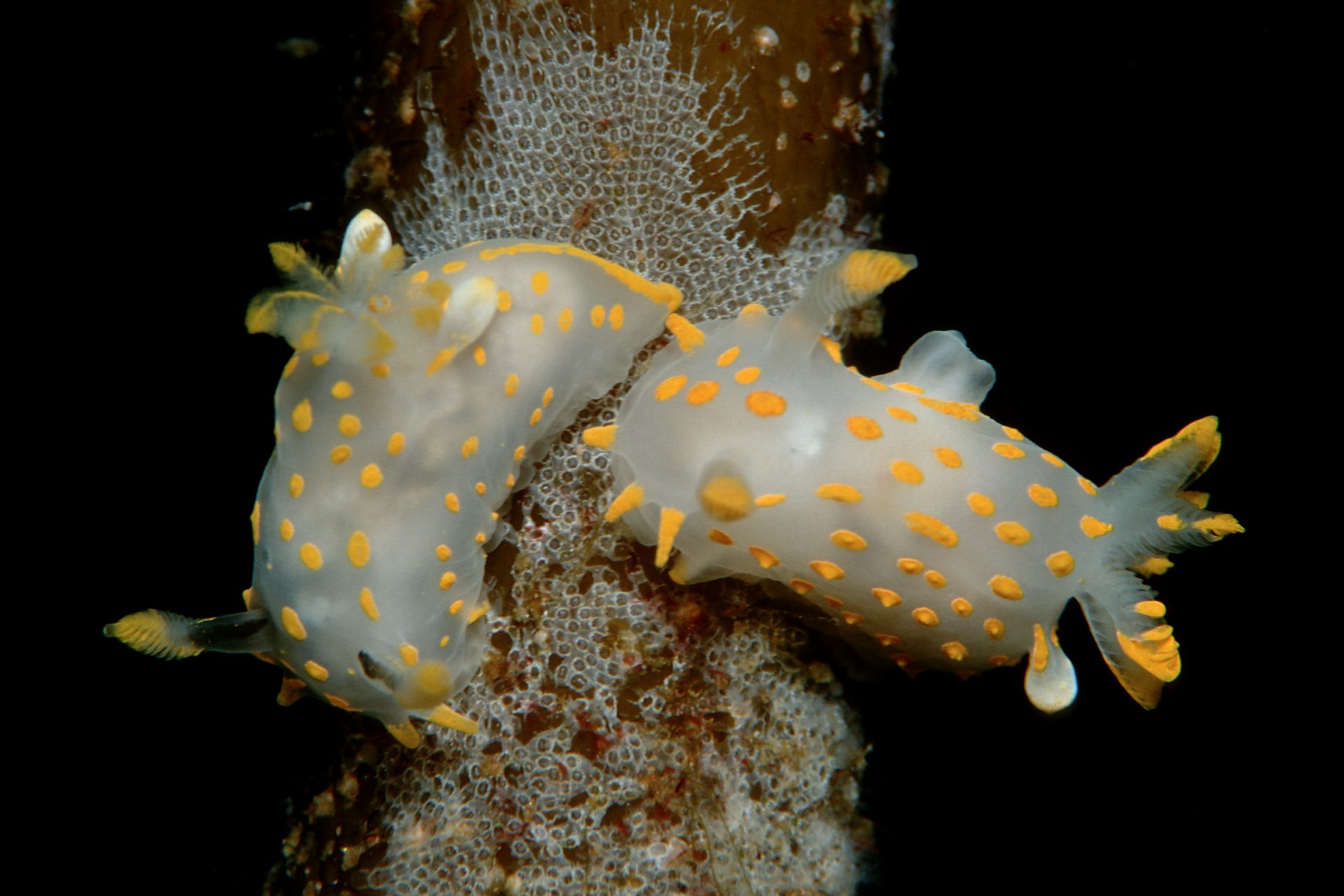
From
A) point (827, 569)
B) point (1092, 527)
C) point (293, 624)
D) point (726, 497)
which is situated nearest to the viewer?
point (726, 497)

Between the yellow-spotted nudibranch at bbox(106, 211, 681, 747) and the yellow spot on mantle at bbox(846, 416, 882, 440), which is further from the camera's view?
the yellow spot on mantle at bbox(846, 416, 882, 440)

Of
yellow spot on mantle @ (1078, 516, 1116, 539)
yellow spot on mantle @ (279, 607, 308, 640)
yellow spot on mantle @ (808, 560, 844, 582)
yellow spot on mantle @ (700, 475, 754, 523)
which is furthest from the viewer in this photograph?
yellow spot on mantle @ (1078, 516, 1116, 539)

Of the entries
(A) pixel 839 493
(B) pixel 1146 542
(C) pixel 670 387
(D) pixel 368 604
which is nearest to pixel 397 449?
(D) pixel 368 604

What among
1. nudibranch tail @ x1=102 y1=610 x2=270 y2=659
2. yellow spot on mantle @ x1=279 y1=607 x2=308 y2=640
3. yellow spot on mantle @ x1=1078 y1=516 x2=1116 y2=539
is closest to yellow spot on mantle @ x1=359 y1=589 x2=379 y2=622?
yellow spot on mantle @ x1=279 y1=607 x2=308 y2=640

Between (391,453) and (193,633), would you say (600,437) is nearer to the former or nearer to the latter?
(391,453)

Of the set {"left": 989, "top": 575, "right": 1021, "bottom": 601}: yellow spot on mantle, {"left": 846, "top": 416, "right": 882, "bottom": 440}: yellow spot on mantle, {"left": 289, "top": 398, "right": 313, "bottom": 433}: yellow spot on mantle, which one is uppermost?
{"left": 846, "top": 416, "right": 882, "bottom": 440}: yellow spot on mantle

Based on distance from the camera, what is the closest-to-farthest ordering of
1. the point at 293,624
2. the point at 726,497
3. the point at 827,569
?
the point at 726,497 < the point at 293,624 < the point at 827,569

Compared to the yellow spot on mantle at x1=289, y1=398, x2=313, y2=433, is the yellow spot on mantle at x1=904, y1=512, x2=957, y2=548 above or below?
below

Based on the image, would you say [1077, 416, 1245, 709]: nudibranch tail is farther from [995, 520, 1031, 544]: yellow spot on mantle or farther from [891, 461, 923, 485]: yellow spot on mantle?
[891, 461, 923, 485]: yellow spot on mantle

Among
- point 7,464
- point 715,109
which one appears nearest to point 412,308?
point 715,109
